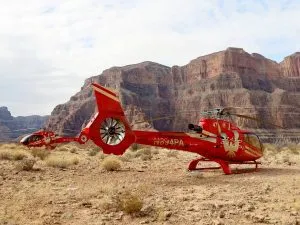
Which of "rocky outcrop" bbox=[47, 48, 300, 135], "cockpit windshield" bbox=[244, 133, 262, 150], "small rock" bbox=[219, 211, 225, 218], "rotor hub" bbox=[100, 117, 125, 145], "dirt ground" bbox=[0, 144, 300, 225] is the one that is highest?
"rocky outcrop" bbox=[47, 48, 300, 135]

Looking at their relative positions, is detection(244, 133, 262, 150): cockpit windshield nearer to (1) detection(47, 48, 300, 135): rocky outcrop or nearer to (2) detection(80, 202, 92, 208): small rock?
(2) detection(80, 202, 92, 208): small rock

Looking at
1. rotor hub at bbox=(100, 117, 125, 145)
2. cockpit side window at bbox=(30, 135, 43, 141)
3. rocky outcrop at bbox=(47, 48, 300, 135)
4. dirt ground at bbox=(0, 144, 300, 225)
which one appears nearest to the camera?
dirt ground at bbox=(0, 144, 300, 225)

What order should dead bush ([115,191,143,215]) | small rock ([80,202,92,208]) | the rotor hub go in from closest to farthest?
dead bush ([115,191,143,215]) < small rock ([80,202,92,208]) < the rotor hub

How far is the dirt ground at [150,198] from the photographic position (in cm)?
970

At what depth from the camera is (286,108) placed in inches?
6452

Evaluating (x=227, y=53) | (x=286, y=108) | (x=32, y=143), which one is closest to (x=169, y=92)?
(x=227, y=53)

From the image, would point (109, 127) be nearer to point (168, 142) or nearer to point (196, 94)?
point (168, 142)

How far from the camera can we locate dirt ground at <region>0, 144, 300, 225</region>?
31.8ft

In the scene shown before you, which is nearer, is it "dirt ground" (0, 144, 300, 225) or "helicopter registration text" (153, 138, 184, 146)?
"dirt ground" (0, 144, 300, 225)

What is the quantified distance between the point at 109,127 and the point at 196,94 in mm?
162827

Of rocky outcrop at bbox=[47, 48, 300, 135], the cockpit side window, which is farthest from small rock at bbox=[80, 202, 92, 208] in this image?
rocky outcrop at bbox=[47, 48, 300, 135]


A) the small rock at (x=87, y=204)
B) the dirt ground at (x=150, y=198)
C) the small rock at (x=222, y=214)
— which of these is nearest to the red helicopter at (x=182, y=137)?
the dirt ground at (x=150, y=198)

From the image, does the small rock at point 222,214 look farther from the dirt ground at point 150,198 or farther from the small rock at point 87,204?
the small rock at point 87,204

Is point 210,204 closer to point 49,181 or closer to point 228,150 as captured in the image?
point 49,181
